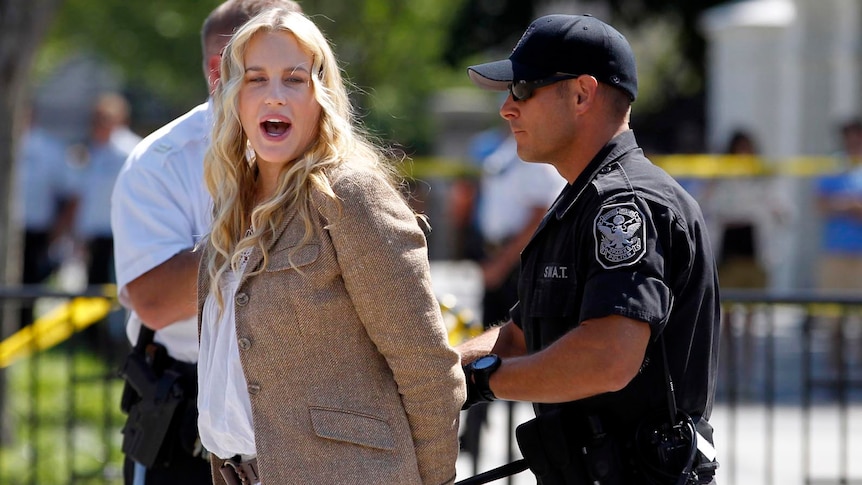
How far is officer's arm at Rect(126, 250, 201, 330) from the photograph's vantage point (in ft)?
10.9

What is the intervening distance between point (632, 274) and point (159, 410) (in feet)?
4.69

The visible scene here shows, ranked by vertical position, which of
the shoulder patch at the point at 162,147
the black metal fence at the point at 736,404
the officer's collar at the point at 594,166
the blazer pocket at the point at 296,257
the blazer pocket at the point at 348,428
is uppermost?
the shoulder patch at the point at 162,147

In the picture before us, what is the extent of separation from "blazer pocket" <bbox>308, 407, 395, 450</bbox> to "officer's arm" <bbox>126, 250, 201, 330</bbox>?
2.74ft

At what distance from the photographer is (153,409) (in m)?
3.40

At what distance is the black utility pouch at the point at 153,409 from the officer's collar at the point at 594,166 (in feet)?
3.92

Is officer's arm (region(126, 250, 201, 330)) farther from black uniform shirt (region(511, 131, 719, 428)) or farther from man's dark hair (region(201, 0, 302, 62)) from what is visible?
black uniform shirt (region(511, 131, 719, 428))

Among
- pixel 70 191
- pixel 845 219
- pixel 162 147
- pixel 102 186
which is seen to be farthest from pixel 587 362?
pixel 70 191

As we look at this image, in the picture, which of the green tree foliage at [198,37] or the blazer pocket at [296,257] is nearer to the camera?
the blazer pocket at [296,257]

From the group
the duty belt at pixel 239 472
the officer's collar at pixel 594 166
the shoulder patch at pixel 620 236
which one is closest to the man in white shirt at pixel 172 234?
the duty belt at pixel 239 472

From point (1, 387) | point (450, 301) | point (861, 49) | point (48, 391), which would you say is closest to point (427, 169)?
point (861, 49)

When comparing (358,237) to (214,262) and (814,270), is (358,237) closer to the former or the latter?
(214,262)

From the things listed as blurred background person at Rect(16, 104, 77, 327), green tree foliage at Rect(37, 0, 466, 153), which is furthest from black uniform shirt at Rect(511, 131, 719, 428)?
green tree foliage at Rect(37, 0, 466, 153)

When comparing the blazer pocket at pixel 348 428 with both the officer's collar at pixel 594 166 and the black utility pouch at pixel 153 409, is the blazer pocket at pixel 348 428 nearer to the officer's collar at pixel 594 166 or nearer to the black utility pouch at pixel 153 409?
the officer's collar at pixel 594 166

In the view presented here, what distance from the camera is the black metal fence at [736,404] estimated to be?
6070mm
